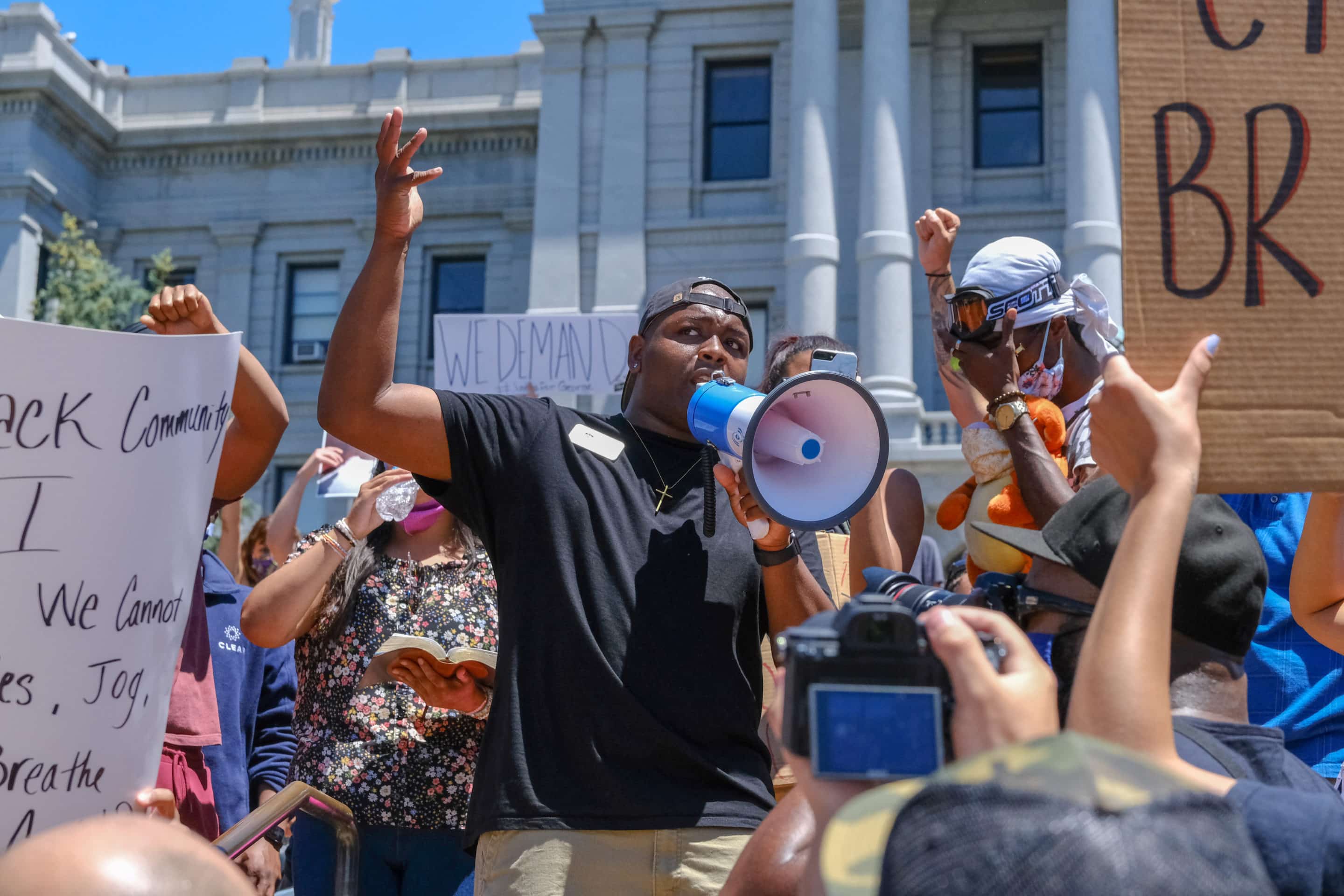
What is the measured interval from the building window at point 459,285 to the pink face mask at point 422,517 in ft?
63.2

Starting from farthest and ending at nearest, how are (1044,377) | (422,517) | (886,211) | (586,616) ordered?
(886,211)
(422,517)
(1044,377)
(586,616)

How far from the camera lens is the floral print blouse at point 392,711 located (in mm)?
3619

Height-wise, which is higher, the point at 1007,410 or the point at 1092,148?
the point at 1092,148

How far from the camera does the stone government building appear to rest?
64.5ft

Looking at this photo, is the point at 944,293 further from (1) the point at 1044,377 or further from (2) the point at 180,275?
(2) the point at 180,275

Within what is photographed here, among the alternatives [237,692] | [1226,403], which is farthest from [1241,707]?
[237,692]

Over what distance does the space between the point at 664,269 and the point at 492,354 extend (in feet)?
36.6

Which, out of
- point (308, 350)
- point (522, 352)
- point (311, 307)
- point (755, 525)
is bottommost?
point (755, 525)

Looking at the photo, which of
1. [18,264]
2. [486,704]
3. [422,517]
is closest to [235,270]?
[18,264]

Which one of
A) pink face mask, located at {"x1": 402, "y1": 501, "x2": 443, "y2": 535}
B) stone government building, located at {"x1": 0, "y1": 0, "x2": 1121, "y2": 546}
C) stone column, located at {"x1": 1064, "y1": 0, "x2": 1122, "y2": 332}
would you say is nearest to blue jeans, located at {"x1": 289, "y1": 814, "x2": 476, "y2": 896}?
pink face mask, located at {"x1": 402, "y1": 501, "x2": 443, "y2": 535}

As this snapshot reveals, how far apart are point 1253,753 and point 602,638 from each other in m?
1.22

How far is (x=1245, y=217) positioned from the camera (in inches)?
78.6

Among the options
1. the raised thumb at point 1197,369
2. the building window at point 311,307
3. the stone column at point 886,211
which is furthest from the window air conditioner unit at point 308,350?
the raised thumb at point 1197,369

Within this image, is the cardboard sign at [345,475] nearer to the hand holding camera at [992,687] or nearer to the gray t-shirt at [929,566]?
the gray t-shirt at [929,566]
